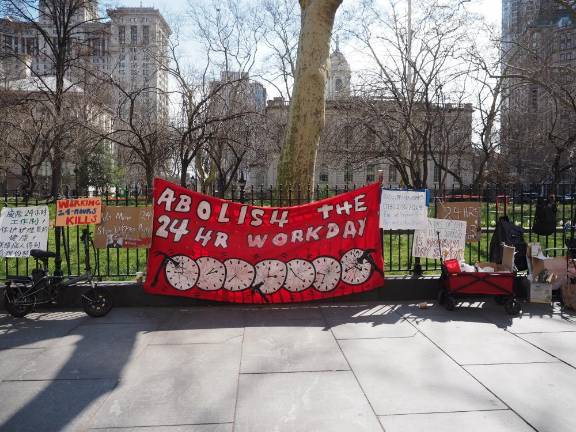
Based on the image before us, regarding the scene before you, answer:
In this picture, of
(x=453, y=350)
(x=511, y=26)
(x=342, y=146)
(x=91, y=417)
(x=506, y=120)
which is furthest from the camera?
(x=506, y=120)

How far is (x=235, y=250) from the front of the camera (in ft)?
22.1

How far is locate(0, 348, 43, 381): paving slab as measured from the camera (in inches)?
177

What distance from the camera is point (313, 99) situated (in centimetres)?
948

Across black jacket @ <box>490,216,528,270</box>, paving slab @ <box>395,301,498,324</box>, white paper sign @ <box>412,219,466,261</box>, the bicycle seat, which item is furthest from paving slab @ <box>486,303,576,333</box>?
the bicycle seat

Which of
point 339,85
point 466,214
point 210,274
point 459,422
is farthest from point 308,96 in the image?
point 339,85

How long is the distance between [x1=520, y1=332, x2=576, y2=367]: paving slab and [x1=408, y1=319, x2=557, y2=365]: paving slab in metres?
0.11

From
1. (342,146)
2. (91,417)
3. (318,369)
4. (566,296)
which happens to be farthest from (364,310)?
(342,146)

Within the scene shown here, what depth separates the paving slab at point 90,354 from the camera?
450 centimetres

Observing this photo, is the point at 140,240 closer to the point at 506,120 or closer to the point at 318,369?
the point at 318,369

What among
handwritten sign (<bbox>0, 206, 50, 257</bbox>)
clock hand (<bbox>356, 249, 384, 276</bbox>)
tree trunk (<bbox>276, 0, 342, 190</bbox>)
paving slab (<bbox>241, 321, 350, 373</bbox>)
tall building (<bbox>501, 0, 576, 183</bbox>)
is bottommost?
paving slab (<bbox>241, 321, 350, 373</bbox>)

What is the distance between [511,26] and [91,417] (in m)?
25.8

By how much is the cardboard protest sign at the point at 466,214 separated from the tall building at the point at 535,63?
1112cm

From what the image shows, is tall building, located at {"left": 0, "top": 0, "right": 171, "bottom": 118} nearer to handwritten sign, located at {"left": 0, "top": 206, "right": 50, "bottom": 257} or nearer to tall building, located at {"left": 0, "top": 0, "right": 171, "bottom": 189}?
tall building, located at {"left": 0, "top": 0, "right": 171, "bottom": 189}

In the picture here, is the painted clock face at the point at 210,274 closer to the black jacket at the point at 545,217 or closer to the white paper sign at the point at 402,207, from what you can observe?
the white paper sign at the point at 402,207
